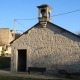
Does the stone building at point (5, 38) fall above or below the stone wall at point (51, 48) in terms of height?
above

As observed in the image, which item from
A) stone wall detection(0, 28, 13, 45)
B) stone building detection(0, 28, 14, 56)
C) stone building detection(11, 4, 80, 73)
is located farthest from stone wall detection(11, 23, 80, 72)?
stone wall detection(0, 28, 13, 45)

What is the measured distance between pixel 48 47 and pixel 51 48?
0.36 m

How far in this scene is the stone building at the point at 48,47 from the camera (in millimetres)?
20125

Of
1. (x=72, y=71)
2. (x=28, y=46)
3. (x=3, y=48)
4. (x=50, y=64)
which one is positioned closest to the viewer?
(x=72, y=71)

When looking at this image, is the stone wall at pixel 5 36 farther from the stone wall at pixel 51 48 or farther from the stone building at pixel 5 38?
the stone wall at pixel 51 48

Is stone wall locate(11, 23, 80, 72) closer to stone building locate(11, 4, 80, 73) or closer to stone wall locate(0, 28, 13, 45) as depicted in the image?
stone building locate(11, 4, 80, 73)

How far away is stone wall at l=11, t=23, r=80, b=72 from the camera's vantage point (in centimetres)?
2006

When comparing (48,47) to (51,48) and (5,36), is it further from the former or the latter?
(5,36)

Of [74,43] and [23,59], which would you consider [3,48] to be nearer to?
[23,59]

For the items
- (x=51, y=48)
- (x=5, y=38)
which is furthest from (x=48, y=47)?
(x=5, y=38)

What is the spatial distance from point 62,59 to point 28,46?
4.07 meters

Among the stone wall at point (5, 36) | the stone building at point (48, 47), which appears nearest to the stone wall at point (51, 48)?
the stone building at point (48, 47)

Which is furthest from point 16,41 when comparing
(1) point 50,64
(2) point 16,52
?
(1) point 50,64

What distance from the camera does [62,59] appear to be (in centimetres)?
2050
